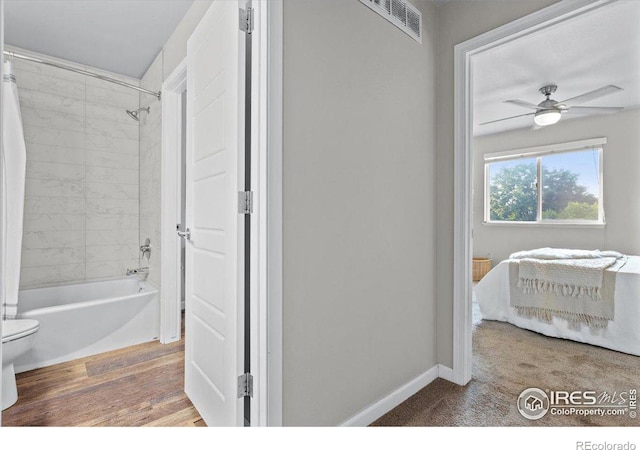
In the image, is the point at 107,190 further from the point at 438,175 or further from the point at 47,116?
the point at 438,175

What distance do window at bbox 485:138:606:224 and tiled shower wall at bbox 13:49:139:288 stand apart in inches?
206

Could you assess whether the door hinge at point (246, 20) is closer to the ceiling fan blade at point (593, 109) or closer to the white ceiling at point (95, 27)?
the white ceiling at point (95, 27)

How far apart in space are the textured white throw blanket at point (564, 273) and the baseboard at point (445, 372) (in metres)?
1.51

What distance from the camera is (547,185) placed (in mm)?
5148

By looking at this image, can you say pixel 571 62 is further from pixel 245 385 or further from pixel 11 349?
pixel 11 349

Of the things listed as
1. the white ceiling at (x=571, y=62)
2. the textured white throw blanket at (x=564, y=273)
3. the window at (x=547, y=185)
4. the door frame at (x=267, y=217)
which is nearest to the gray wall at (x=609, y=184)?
the window at (x=547, y=185)

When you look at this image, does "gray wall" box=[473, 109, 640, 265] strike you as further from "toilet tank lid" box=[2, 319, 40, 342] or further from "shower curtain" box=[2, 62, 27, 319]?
"shower curtain" box=[2, 62, 27, 319]

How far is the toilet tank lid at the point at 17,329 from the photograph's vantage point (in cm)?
191

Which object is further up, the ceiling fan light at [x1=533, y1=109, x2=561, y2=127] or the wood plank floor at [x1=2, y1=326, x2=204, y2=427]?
the ceiling fan light at [x1=533, y1=109, x2=561, y2=127]

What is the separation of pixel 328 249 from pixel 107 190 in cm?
276

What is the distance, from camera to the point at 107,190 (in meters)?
3.35

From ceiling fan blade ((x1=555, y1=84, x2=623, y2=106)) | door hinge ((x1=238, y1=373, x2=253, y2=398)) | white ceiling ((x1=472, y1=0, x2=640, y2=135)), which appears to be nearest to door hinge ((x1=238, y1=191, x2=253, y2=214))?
door hinge ((x1=238, y1=373, x2=253, y2=398))

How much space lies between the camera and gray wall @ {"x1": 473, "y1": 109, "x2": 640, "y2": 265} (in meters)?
4.39

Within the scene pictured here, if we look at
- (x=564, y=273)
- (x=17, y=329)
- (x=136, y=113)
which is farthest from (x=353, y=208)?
(x=136, y=113)
